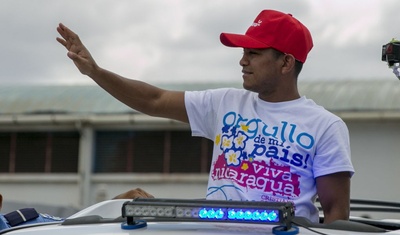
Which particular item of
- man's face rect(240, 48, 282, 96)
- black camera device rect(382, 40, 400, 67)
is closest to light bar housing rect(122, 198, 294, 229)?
man's face rect(240, 48, 282, 96)

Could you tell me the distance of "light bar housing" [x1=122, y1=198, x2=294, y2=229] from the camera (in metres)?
2.87

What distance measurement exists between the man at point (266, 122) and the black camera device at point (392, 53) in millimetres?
324

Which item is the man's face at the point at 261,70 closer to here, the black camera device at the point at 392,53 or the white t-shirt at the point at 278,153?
the white t-shirt at the point at 278,153

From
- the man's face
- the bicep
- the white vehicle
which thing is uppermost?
the man's face

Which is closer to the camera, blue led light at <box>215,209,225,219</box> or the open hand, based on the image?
blue led light at <box>215,209,225,219</box>

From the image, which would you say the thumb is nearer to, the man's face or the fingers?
the fingers

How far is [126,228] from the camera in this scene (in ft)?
9.71

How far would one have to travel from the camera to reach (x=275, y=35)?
3949 millimetres

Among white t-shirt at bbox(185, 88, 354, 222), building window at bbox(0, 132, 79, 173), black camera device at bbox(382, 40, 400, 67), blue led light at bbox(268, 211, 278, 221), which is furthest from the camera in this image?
building window at bbox(0, 132, 79, 173)

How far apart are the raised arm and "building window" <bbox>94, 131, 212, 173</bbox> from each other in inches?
705

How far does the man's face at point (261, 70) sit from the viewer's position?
3.93m

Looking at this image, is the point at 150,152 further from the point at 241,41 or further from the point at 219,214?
the point at 219,214

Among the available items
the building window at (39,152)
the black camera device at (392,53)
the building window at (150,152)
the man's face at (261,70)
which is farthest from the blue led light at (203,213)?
the building window at (39,152)

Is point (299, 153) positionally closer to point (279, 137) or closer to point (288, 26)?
point (279, 137)
